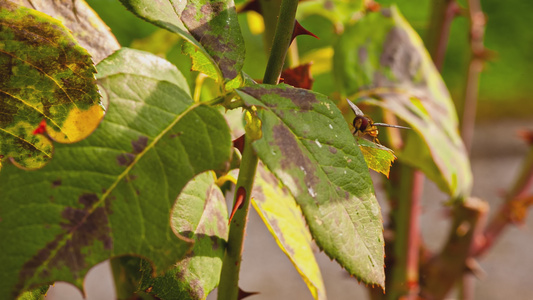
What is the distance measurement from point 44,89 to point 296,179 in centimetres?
17

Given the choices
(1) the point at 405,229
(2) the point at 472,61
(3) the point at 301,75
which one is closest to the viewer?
(3) the point at 301,75

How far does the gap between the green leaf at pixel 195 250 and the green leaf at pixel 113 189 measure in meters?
0.07

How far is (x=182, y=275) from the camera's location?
298mm

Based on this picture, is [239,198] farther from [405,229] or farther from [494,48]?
[494,48]

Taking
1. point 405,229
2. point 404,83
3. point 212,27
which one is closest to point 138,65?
point 212,27

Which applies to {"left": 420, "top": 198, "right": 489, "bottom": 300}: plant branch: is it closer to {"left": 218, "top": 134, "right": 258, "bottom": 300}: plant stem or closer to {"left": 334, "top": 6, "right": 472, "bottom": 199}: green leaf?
{"left": 334, "top": 6, "right": 472, "bottom": 199}: green leaf

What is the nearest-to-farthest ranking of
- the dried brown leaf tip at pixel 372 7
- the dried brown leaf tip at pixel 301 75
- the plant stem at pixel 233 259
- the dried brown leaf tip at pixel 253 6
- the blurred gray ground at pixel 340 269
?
the plant stem at pixel 233 259, the dried brown leaf tip at pixel 301 75, the dried brown leaf tip at pixel 253 6, the dried brown leaf tip at pixel 372 7, the blurred gray ground at pixel 340 269

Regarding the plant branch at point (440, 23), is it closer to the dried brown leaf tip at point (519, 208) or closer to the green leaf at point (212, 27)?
the dried brown leaf tip at point (519, 208)

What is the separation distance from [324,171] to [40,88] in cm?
17

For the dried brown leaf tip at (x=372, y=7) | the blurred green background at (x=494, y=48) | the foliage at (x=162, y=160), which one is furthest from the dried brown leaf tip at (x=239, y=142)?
the blurred green background at (x=494, y=48)

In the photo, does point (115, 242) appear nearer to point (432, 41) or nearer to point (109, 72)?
point (109, 72)

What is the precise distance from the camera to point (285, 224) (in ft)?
1.18

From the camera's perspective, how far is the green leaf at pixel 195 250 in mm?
294

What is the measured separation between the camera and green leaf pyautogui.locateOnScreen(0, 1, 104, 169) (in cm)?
29
